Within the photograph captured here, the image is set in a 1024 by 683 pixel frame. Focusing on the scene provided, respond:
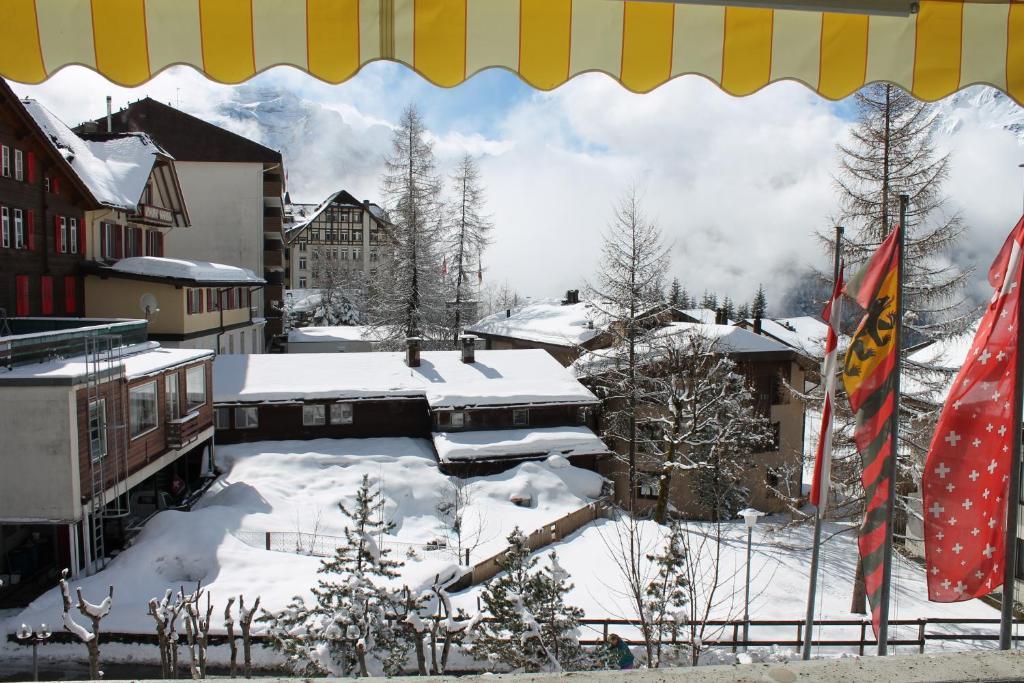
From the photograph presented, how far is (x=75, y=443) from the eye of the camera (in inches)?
597

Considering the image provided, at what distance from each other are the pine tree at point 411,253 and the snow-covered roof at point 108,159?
46.3 feet

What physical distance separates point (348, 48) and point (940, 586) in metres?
5.32

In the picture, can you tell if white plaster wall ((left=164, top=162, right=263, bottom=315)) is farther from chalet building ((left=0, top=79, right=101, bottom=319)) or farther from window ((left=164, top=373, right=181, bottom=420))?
window ((left=164, top=373, right=181, bottom=420))

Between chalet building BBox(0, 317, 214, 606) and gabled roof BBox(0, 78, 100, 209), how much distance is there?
8.12 metres

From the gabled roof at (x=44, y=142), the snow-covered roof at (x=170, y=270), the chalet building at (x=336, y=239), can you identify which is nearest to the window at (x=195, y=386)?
the snow-covered roof at (x=170, y=270)

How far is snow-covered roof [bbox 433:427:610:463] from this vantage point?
1016 inches

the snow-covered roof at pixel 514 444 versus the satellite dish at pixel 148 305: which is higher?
the satellite dish at pixel 148 305

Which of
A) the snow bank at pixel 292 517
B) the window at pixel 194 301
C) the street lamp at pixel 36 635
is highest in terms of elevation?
the window at pixel 194 301

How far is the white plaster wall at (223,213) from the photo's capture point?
46.4m

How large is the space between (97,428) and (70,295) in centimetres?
1556

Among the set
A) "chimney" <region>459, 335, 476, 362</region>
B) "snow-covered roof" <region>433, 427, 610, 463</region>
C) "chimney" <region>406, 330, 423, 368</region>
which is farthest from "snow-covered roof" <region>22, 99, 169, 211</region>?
"snow-covered roof" <region>433, 427, 610, 463</region>

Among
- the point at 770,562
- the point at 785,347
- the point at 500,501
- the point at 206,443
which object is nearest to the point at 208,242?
the point at 206,443

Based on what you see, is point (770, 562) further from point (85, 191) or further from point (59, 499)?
point (85, 191)

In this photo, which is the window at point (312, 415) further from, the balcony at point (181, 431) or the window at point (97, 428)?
the window at point (97, 428)
